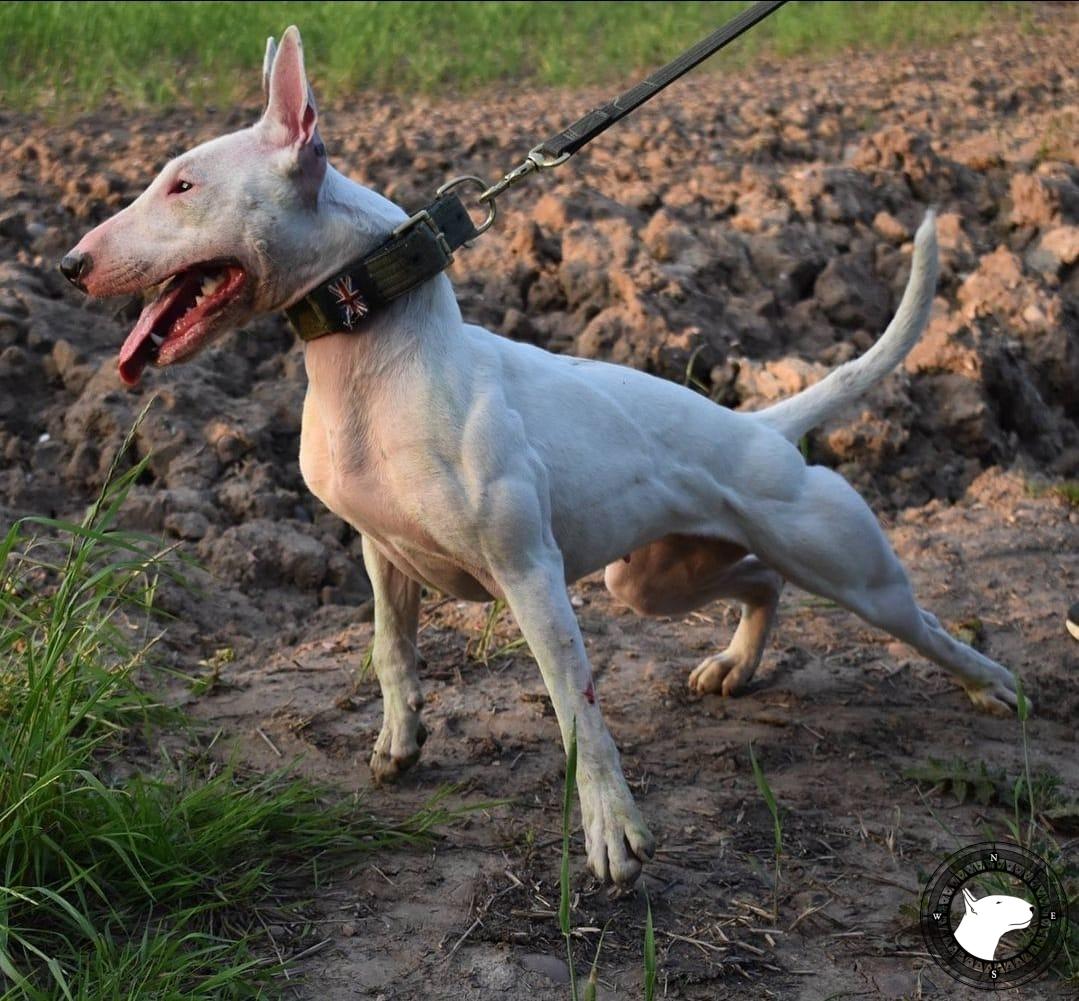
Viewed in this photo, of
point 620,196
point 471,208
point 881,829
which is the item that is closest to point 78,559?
point 881,829

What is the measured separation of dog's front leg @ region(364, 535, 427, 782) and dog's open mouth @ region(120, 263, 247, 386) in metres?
0.81

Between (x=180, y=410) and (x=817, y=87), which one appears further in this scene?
(x=817, y=87)

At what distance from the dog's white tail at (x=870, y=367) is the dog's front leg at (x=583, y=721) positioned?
3.89 ft

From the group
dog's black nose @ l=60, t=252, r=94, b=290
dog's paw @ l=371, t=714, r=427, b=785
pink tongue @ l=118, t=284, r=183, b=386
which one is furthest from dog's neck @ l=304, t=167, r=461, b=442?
dog's paw @ l=371, t=714, r=427, b=785

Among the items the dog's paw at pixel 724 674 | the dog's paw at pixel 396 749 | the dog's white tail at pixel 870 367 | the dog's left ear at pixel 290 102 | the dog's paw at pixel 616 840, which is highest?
the dog's left ear at pixel 290 102

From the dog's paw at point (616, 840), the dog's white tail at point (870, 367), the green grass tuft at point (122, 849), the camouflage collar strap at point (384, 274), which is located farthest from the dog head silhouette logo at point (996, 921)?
the camouflage collar strap at point (384, 274)

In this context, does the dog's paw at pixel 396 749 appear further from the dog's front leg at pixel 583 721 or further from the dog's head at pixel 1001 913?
the dog's head at pixel 1001 913

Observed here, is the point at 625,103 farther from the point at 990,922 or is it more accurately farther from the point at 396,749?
the point at 990,922

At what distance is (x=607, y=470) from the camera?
340 centimetres

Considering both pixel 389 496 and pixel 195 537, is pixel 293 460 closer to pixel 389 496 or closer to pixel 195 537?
pixel 195 537

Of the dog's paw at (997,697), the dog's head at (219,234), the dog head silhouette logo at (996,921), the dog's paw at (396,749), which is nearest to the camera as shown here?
the dog head silhouette logo at (996,921)

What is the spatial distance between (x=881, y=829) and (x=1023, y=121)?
6924mm

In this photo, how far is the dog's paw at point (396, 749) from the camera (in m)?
3.60

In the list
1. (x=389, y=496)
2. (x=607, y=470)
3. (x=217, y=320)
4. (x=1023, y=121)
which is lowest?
(x=1023, y=121)
